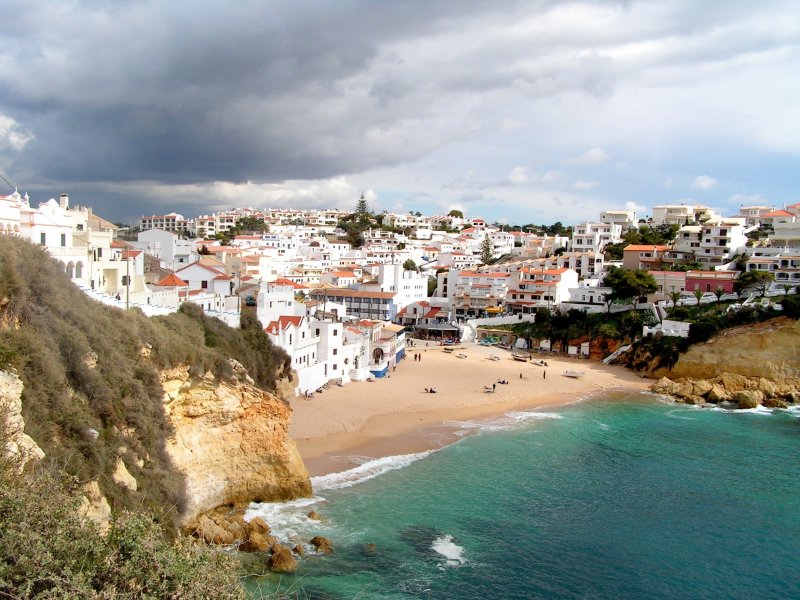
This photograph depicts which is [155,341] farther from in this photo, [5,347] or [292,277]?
[292,277]

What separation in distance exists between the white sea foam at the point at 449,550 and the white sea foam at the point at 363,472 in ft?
18.3

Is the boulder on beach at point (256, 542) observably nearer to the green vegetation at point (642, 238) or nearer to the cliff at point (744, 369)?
the cliff at point (744, 369)

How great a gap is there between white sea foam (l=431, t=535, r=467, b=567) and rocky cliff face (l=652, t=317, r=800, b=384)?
33.9m

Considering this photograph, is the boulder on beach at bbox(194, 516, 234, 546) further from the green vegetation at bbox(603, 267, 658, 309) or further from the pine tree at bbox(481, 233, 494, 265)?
the pine tree at bbox(481, 233, 494, 265)

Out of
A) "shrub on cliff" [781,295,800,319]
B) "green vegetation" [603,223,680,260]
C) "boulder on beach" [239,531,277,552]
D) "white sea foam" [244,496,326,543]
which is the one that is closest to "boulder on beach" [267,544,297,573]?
"boulder on beach" [239,531,277,552]

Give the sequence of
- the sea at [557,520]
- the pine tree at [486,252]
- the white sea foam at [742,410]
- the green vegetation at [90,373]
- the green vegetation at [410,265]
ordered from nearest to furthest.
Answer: the green vegetation at [90,373], the sea at [557,520], the white sea foam at [742,410], the green vegetation at [410,265], the pine tree at [486,252]

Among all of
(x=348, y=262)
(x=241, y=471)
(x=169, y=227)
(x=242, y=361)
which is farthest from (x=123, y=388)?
(x=169, y=227)

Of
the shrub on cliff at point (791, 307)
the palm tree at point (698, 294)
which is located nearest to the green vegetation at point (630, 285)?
the palm tree at point (698, 294)

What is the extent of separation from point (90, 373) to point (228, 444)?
21.7 ft

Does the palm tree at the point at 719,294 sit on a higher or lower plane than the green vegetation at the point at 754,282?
lower

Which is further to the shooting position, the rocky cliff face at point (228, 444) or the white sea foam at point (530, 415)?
the white sea foam at point (530, 415)

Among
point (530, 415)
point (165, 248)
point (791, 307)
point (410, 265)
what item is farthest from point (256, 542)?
point (410, 265)

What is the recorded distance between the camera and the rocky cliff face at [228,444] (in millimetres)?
21234

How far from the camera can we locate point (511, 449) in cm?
3138
